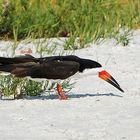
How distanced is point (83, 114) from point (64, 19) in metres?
6.01

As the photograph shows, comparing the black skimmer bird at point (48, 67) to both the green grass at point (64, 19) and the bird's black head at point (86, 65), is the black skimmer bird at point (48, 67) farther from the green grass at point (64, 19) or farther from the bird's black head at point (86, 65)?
the green grass at point (64, 19)

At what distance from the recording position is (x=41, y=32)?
11734 mm

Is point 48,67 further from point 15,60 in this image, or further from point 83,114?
point 83,114

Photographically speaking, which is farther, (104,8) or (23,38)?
(104,8)

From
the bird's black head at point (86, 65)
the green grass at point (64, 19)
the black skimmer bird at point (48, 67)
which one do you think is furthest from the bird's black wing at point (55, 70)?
the green grass at point (64, 19)

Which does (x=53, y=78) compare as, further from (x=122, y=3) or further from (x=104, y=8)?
(x=122, y=3)

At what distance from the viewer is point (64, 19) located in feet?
40.2

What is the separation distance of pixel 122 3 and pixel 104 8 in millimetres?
1372

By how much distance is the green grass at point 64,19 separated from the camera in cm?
1160

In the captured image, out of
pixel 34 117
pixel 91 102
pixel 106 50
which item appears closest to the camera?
pixel 34 117

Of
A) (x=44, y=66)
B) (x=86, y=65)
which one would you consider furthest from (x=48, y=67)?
(x=86, y=65)

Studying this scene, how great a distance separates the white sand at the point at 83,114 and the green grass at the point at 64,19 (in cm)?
252

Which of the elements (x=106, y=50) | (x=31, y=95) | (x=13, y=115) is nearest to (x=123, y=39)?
(x=106, y=50)

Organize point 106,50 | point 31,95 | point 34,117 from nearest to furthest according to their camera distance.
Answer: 1. point 34,117
2. point 31,95
3. point 106,50
